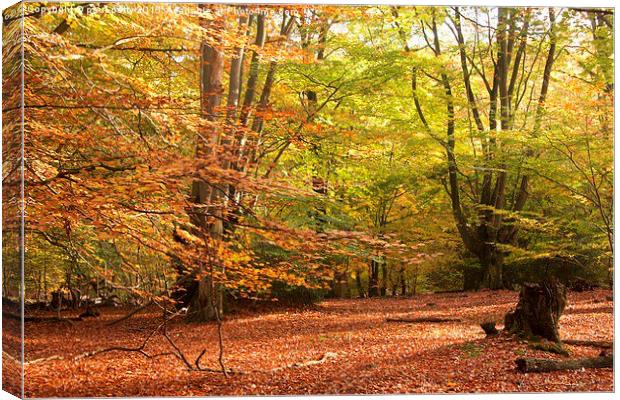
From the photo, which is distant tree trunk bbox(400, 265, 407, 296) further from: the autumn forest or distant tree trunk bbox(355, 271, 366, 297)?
distant tree trunk bbox(355, 271, 366, 297)

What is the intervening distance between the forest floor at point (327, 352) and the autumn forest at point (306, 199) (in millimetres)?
16

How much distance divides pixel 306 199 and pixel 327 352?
3.73 ft

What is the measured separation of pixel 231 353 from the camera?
4.62m

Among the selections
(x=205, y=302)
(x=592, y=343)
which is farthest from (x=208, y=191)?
(x=592, y=343)

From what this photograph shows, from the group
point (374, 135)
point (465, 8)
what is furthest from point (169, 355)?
point (465, 8)

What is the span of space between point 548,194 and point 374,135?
1445 millimetres

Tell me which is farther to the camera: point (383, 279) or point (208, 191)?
point (383, 279)

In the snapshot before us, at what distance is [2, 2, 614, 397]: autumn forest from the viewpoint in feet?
14.9

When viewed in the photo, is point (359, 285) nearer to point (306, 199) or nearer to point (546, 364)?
point (306, 199)

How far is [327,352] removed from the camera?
15.2 feet

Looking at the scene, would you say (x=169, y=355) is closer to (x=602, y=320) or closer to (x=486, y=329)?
(x=486, y=329)

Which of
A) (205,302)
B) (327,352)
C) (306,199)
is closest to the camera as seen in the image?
(327,352)

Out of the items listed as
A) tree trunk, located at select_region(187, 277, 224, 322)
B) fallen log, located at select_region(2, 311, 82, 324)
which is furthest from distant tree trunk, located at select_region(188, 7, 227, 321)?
fallen log, located at select_region(2, 311, 82, 324)

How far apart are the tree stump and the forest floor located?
0.07m
